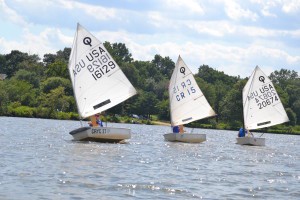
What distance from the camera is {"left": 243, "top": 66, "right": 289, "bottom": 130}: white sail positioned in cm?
6259

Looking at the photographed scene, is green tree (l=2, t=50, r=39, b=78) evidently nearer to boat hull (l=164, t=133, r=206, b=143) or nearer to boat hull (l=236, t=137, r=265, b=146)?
boat hull (l=236, t=137, r=265, b=146)

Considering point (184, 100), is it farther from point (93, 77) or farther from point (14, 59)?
point (14, 59)

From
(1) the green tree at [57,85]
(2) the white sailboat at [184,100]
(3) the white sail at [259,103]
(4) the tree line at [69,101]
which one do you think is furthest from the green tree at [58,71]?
(2) the white sailboat at [184,100]

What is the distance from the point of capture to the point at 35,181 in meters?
27.0

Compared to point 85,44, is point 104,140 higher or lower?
lower

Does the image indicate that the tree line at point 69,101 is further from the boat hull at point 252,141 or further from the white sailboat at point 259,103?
the boat hull at point 252,141

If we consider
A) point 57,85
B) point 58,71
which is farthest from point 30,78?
point 57,85

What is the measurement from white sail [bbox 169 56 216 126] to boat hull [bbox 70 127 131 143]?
965 centimetres

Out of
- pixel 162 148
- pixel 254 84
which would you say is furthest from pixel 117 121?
pixel 162 148

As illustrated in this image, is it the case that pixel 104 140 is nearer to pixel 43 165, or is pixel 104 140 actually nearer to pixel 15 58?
pixel 43 165

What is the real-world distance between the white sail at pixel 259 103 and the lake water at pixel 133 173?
14.7m

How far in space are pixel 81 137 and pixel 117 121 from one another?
69.2m

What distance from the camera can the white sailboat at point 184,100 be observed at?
190 ft

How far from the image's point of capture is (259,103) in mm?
62656
